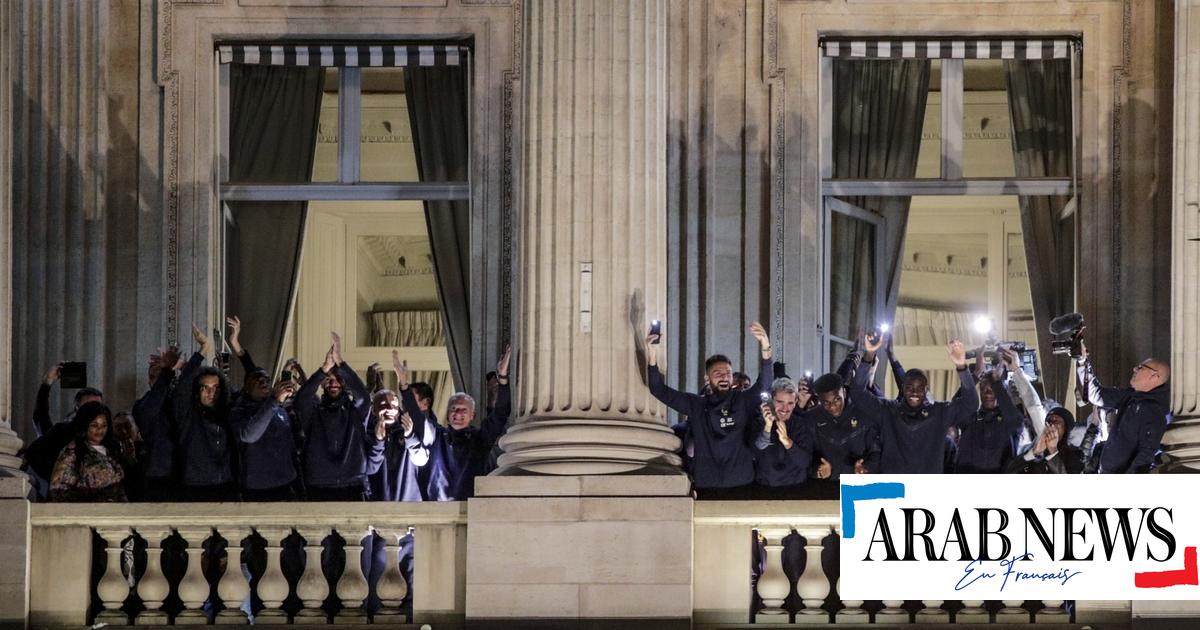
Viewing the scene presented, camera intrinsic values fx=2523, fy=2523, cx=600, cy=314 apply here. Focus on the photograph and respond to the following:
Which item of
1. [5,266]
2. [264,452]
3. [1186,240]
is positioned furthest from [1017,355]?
[5,266]

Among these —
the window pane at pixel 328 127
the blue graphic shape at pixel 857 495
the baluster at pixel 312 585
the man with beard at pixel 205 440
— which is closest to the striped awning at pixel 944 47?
the window pane at pixel 328 127

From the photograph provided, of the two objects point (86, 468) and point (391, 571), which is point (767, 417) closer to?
point (391, 571)

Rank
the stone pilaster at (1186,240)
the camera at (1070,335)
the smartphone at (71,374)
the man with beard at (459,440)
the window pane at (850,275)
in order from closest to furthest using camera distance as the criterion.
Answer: the stone pilaster at (1186,240) < the camera at (1070,335) < the man with beard at (459,440) < the smartphone at (71,374) < the window pane at (850,275)

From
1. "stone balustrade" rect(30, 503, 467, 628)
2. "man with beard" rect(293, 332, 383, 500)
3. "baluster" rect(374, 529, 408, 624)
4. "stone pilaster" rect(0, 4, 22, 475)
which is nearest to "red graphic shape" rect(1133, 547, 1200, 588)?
"stone balustrade" rect(30, 503, 467, 628)

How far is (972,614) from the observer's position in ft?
54.0

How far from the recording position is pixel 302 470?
56.9 feet

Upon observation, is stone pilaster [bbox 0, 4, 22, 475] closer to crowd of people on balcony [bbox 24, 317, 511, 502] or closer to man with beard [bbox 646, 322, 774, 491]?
crowd of people on balcony [bbox 24, 317, 511, 502]

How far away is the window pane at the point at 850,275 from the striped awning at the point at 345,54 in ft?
11.9

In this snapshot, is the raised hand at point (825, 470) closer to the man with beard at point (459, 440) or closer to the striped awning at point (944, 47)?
the man with beard at point (459, 440)

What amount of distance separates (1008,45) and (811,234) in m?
2.41

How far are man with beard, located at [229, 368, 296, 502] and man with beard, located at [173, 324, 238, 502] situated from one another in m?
0.12

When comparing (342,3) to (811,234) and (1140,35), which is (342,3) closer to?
(811,234)

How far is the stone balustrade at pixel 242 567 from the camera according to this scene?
16594 millimetres

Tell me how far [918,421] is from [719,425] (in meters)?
1.35
